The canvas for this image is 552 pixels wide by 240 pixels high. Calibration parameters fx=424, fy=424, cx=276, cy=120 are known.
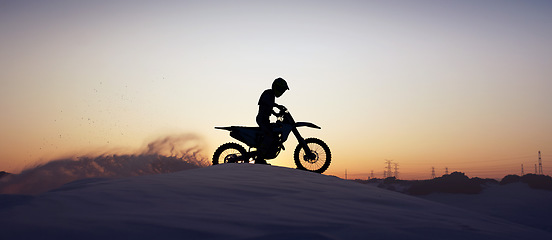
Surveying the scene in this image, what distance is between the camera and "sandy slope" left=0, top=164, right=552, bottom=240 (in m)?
2.60

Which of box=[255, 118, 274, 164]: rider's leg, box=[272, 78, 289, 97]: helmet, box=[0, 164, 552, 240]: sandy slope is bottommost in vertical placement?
box=[0, 164, 552, 240]: sandy slope

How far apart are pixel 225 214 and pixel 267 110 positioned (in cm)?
617

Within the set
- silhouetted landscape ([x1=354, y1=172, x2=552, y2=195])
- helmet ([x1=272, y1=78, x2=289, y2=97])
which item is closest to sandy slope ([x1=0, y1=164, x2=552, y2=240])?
helmet ([x1=272, y1=78, x2=289, y2=97])

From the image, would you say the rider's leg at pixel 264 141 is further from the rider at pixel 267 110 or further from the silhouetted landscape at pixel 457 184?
the silhouetted landscape at pixel 457 184

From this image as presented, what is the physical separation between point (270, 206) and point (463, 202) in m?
130

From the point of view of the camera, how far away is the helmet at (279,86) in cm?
893

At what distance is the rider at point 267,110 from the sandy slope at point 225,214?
15.0 ft

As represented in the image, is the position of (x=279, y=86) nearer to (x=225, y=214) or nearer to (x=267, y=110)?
(x=267, y=110)

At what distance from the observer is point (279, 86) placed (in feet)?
29.3

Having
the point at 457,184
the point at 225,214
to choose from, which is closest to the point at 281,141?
the point at 225,214

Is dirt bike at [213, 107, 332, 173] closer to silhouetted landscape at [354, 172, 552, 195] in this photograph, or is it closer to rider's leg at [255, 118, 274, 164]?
rider's leg at [255, 118, 274, 164]

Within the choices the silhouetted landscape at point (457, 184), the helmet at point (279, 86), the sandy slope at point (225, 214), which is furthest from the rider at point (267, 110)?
the silhouetted landscape at point (457, 184)

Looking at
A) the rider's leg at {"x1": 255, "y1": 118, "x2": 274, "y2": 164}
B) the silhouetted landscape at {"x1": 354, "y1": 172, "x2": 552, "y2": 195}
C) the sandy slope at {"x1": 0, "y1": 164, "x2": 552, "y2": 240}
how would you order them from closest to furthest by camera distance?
the sandy slope at {"x1": 0, "y1": 164, "x2": 552, "y2": 240}, the rider's leg at {"x1": 255, "y1": 118, "x2": 274, "y2": 164}, the silhouetted landscape at {"x1": 354, "y1": 172, "x2": 552, "y2": 195}

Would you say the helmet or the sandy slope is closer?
the sandy slope
